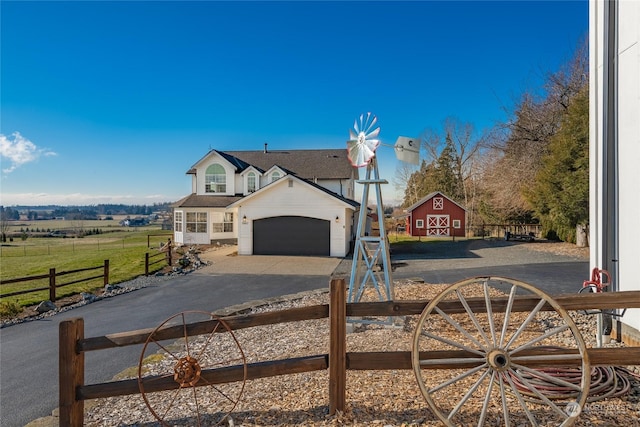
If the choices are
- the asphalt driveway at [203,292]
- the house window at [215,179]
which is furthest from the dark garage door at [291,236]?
the house window at [215,179]

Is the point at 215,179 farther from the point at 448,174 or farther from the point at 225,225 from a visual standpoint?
the point at 448,174

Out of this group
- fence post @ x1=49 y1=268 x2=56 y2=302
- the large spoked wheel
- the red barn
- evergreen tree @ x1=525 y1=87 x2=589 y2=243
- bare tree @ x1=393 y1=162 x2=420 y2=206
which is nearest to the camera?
the large spoked wheel

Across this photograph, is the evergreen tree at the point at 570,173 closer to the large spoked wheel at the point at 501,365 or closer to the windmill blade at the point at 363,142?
the windmill blade at the point at 363,142

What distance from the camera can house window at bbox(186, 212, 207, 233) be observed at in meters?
23.0

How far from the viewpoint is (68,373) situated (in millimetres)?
3270

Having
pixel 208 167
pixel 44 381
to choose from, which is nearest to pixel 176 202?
pixel 208 167

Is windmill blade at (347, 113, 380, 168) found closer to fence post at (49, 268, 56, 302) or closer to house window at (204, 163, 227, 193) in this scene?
fence post at (49, 268, 56, 302)

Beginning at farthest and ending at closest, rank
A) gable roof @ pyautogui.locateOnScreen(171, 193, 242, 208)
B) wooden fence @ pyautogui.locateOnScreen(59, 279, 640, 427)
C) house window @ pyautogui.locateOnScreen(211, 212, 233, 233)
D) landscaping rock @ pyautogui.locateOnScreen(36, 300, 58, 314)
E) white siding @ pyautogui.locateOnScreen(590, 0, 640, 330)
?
house window @ pyautogui.locateOnScreen(211, 212, 233, 233), gable roof @ pyautogui.locateOnScreen(171, 193, 242, 208), landscaping rock @ pyautogui.locateOnScreen(36, 300, 58, 314), white siding @ pyautogui.locateOnScreen(590, 0, 640, 330), wooden fence @ pyautogui.locateOnScreen(59, 279, 640, 427)

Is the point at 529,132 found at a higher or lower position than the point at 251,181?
higher

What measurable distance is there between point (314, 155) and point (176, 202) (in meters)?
10.4

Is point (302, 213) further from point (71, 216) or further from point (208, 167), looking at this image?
point (71, 216)

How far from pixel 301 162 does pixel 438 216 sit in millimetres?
12764

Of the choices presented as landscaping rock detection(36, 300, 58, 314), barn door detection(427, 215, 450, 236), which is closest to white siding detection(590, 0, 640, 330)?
landscaping rock detection(36, 300, 58, 314)

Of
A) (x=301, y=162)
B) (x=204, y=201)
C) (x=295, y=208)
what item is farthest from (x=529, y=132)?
(x=204, y=201)
